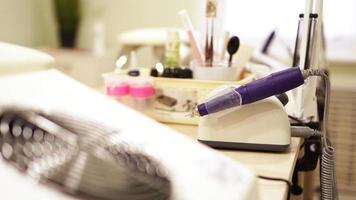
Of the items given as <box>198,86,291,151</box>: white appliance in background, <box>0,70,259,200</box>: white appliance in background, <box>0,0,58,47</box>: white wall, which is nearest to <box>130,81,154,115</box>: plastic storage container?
<box>198,86,291,151</box>: white appliance in background

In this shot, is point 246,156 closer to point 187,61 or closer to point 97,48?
point 187,61

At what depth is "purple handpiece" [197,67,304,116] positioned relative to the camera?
0.67m

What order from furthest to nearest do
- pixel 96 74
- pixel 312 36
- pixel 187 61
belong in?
pixel 96 74 < pixel 187 61 < pixel 312 36

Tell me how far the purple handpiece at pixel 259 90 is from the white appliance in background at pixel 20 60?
0.26m

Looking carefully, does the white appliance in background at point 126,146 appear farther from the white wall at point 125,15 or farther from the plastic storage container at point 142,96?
the white wall at point 125,15

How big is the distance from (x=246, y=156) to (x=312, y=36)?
0.28 meters

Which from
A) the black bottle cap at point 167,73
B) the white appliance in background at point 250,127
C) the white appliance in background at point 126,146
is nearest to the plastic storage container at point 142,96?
the black bottle cap at point 167,73

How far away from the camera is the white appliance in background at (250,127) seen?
697mm

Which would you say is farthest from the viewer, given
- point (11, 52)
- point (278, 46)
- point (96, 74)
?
point (96, 74)

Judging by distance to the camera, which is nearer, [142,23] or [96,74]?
[96,74]

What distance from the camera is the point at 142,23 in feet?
8.41

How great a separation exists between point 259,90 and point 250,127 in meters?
0.07

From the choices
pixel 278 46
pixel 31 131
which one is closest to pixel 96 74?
pixel 278 46

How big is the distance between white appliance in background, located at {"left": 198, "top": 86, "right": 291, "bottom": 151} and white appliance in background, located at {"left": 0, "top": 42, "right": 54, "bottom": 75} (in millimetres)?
273
